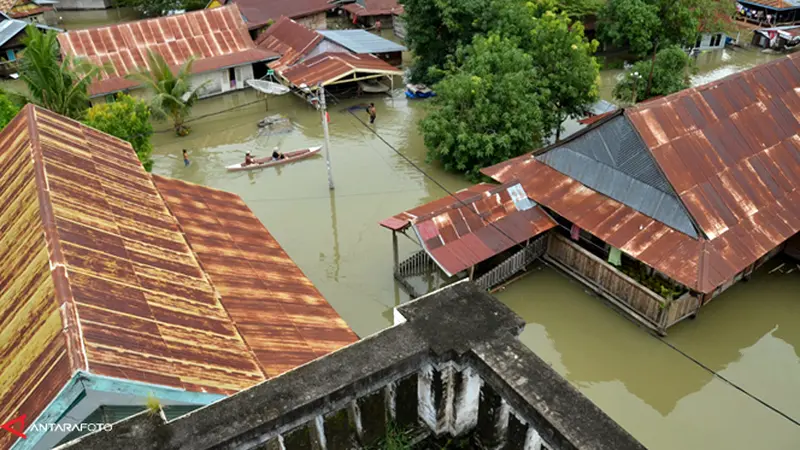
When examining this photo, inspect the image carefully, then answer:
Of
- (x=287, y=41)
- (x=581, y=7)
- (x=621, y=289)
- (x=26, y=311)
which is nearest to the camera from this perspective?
(x=26, y=311)

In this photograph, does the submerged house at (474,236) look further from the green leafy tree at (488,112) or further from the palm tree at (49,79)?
the palm tree at (49,79)

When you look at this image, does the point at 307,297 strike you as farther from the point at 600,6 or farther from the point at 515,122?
the point at 600,6

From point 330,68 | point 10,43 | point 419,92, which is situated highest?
point 10,43

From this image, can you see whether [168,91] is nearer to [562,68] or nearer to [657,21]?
[562,68]

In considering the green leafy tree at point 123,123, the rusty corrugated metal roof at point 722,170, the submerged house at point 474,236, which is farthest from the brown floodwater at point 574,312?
the green leafy tree at point 123,123

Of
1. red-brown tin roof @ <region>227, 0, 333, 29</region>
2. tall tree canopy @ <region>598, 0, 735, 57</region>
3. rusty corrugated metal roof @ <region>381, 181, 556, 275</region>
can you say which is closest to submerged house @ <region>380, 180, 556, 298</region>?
rusty corrugated metal roof @ <region>381, 181, 556, 275</region>

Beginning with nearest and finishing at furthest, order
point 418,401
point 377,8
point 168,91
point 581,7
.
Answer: point 418,401
point 168,91
point 581,7
point 377,8

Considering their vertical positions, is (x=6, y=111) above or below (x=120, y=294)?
below

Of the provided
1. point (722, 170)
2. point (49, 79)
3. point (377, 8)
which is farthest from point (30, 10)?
point (722, 170)
